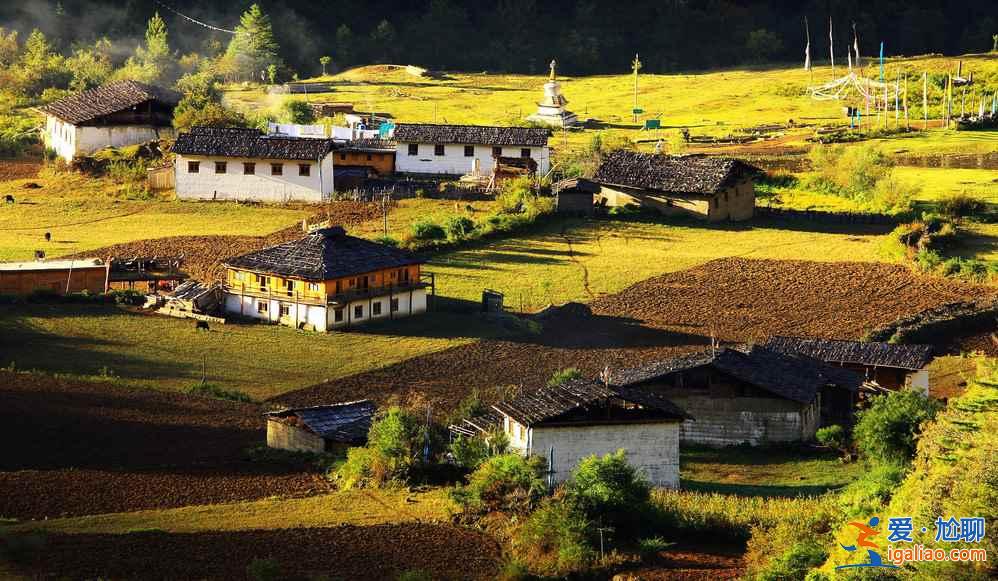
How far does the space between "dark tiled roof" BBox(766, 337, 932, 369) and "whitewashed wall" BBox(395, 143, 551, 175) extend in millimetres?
30586

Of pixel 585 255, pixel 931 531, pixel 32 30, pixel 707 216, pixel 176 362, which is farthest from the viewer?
pixel 32 30

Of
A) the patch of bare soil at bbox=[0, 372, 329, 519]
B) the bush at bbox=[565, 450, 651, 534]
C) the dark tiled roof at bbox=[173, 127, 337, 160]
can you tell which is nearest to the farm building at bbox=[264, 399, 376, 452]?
the patch of bare soil at bbox=[0, 372, 329, 519]

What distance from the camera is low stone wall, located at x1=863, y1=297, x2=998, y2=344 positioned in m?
54.9

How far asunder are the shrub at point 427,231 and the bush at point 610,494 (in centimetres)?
3213

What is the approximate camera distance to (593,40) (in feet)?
422

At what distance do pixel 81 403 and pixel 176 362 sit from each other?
21.4 ft

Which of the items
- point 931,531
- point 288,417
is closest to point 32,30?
point 288,417

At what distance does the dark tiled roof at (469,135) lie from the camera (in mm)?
79938

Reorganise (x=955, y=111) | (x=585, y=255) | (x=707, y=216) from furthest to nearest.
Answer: (x=955, y=111) < (x=707, y=216) < (x=585, y=255)

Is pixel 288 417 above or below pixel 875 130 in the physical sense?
below

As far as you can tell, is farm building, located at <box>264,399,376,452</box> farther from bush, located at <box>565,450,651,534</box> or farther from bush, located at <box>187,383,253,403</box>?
bush, located at <box>565,450,651,534</box>

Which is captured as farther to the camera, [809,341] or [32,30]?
[32,30]

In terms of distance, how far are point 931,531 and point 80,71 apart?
Result: 86.0m

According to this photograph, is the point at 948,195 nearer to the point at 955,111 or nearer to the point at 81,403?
the point at 955,111
